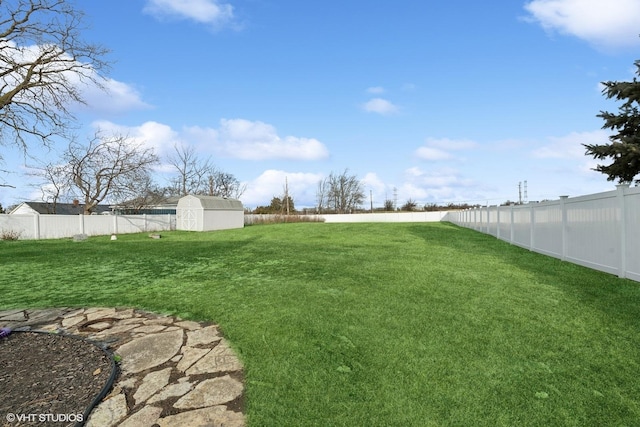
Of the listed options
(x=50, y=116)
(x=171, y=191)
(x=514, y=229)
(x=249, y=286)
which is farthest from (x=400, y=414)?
(x=171, y=191)

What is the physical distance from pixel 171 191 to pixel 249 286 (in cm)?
3928

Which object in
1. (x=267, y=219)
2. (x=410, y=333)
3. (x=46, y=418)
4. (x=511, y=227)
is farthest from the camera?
(x=267, y=219)

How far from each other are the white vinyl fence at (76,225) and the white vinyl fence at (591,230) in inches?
852

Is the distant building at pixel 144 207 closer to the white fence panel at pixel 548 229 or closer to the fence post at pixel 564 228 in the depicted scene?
the white fence panel at pixel 548 229

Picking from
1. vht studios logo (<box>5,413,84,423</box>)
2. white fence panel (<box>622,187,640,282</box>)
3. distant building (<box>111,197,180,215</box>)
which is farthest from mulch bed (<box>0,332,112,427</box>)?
distant building (<box>111,197,180,215</box>)

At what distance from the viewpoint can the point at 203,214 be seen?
24062mm

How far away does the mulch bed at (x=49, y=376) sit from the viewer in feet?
7.61

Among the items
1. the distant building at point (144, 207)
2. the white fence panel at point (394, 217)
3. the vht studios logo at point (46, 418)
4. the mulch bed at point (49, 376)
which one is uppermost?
the distant building at point (144, 207)

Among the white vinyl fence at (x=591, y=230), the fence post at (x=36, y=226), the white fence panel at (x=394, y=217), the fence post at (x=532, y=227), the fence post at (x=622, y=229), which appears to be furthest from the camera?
the white fence panel at (x=394, y=217)

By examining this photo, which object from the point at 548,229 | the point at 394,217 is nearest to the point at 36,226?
the point at 548,229

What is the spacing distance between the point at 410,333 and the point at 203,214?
73.7 feet

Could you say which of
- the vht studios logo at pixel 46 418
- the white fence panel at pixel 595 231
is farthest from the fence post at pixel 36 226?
the white fence panel at pixel 595 231

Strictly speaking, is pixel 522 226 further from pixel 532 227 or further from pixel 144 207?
pixel 144 207

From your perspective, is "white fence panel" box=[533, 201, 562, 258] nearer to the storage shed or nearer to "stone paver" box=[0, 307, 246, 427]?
"stone paver" box=[0, 307, 246, 427]
